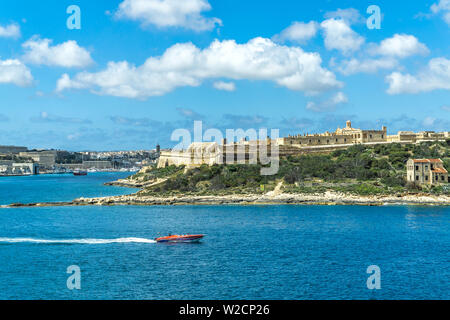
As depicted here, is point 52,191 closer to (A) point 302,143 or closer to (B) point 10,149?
(A) point 302,143

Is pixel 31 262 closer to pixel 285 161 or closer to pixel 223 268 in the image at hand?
pixel 223 268

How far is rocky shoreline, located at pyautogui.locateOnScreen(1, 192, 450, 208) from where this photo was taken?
4012 cm

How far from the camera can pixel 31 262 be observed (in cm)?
2150

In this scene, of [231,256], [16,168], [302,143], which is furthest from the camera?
[16,168]

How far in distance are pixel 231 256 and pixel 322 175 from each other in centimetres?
2828

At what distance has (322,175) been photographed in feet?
159

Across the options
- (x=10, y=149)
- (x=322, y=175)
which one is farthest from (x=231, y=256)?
(x=10, y=149)

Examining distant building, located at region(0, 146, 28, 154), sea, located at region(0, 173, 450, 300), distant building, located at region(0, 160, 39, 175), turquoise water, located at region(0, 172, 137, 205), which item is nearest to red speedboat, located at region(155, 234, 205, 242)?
sea, located at region(0, 173, 450, 300)

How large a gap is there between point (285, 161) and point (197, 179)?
11.1m

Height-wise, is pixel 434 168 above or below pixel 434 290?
above

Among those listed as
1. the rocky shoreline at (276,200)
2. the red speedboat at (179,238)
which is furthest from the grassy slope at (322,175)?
the red speedboat at (179,238)

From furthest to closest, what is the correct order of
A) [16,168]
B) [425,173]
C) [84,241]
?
1. [16,168]
2. [425,173]
3. [84,241]

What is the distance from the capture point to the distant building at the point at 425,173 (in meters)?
43.0
